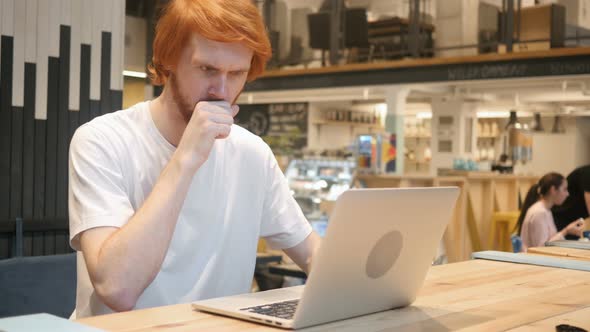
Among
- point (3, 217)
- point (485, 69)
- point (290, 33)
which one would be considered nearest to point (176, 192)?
point (3, 217)

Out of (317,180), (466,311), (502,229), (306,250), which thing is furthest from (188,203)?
(502,229)

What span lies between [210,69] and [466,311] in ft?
2.39

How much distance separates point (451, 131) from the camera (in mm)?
12086

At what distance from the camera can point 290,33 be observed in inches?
478

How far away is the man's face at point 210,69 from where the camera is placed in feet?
5.07

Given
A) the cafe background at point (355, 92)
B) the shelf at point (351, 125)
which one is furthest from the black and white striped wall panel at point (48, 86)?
the shelf at point (351, 125)

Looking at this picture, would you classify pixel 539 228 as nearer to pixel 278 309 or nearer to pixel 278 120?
pixel 278 309

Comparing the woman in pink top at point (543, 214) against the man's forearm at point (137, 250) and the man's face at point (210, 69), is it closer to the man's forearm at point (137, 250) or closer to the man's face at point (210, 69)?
the man's face at point (210, 69)

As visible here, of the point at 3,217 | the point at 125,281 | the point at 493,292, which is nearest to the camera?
the point at 125,281

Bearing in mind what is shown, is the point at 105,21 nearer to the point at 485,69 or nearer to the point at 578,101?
the point at 485,69

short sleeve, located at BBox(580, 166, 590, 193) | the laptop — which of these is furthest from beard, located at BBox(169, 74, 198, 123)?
short sleeve, located at BBox(580, 166, 590, 193)

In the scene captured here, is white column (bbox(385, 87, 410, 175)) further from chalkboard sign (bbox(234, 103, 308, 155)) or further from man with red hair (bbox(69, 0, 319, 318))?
man with red hair (bbox(69, 0, 319, 318))

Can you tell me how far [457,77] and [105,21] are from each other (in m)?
6.69

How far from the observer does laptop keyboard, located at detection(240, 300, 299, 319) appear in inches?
47.4
